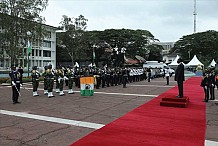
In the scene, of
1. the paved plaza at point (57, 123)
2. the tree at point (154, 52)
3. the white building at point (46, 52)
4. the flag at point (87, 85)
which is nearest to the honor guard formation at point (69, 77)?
the flag at point (87, 85)

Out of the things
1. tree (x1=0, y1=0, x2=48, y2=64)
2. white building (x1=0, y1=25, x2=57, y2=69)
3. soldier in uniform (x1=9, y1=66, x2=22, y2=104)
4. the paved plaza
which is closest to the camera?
the paved plaza

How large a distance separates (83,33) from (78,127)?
3667 cm

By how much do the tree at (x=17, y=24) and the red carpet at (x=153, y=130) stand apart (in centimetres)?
2122

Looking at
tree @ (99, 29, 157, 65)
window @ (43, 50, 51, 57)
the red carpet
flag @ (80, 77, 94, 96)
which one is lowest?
the red carpet

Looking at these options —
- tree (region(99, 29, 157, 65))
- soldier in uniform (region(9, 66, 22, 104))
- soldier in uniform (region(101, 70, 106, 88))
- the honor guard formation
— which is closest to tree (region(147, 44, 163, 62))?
tree (region(99, 29, 157, 65))

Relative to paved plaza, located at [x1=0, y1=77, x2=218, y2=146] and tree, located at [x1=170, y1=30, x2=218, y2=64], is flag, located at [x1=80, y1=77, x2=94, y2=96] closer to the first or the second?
paved plaza, located at [x1=0, y1=77, x2=218, y2=146]

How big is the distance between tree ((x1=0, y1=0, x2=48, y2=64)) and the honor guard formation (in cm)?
780

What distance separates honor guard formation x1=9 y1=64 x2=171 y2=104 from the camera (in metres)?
10.5

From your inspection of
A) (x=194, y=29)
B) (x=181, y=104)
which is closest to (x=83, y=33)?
(x=181, y=104)

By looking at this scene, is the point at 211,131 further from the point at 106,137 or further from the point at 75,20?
the point at 75,20

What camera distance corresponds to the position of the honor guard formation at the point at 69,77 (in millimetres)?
10520

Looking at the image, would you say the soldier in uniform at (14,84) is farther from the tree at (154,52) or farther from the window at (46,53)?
the window at (46,53)

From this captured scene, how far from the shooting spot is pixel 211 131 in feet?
19.0

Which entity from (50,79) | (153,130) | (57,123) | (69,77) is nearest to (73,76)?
(69,77)
